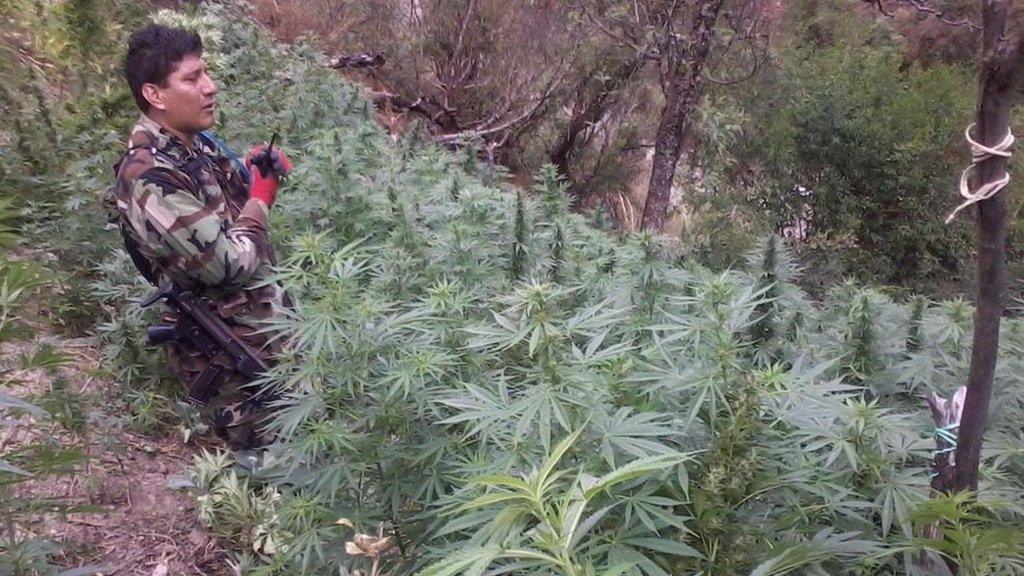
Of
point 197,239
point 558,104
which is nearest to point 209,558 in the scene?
point 197,239

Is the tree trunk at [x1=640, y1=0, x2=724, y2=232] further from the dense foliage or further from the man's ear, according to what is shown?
the man's ear

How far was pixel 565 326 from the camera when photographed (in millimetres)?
1703

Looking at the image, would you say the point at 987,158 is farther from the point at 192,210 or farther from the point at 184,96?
the point at 184,96

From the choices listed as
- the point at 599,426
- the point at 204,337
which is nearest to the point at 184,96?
the point at 204,337

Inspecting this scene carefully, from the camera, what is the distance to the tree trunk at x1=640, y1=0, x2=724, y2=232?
566 centimetres

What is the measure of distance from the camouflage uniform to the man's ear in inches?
2.9

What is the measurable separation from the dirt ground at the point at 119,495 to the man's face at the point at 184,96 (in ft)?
2.92

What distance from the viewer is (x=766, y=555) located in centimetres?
128

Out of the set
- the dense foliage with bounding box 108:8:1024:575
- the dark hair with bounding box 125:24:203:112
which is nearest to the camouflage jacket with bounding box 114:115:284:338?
the dark hair with bounding box 125:24:203:112

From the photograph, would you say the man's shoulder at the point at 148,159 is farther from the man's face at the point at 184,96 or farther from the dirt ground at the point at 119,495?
the dirt ground at the point at 119,495

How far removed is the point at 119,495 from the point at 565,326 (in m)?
2.11

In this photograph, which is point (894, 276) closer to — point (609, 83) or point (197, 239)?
point (609, 83)

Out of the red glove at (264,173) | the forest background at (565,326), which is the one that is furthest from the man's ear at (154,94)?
the forest background at (565,326)

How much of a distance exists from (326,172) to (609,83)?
6002mm
